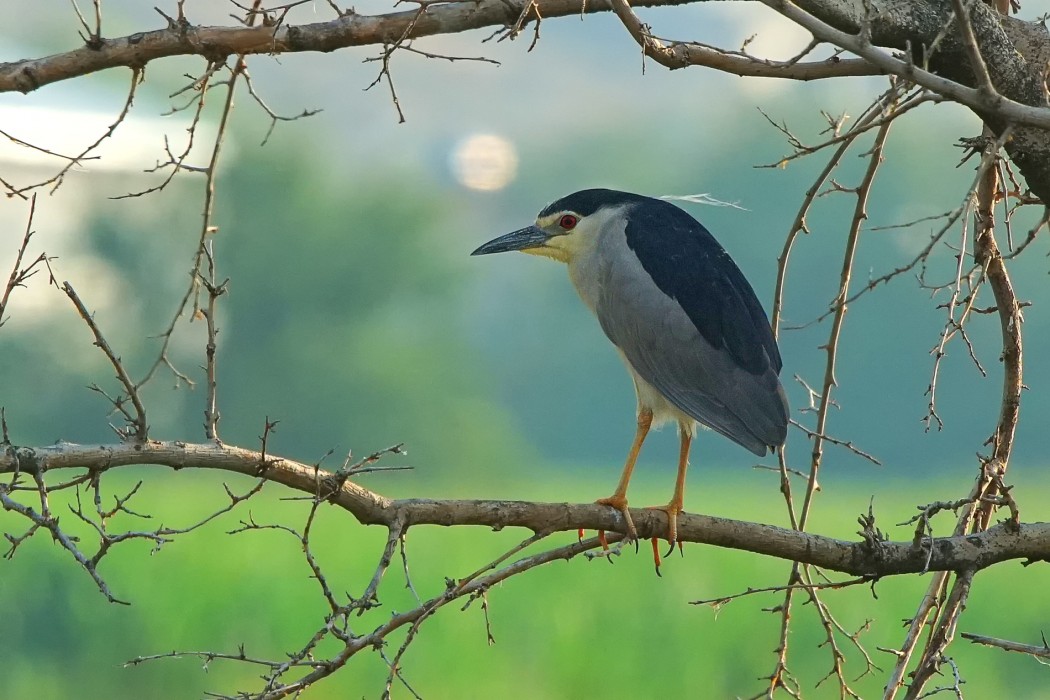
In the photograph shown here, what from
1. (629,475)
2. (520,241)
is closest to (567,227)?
(520,241)

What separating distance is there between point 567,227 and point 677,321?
1.08 ft

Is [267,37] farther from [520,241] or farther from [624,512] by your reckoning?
[624,512]

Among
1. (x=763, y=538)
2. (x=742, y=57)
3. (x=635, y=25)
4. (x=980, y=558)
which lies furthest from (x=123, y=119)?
(x=980, y=558)

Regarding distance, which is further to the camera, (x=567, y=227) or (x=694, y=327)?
(x=567, y=227)

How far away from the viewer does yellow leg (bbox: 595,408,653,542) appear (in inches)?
66.9

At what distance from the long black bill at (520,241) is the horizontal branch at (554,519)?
62 centimetres

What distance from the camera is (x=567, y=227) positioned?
6.85ft

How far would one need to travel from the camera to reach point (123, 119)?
5.48 feet

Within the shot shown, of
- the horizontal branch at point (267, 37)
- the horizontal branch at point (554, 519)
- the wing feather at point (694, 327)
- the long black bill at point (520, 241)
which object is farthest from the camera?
the long black bill at point (520, 241)

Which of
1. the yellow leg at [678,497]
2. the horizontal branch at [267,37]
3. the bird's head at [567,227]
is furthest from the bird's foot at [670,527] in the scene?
the horizontal branch at [267,37]

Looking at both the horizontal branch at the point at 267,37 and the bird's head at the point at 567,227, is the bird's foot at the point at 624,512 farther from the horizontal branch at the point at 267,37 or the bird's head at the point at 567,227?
the horizontal branch at the point at 267,37

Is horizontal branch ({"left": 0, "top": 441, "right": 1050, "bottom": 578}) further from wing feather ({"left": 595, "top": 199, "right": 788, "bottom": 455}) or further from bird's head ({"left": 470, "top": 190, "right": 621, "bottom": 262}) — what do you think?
bird's head ({"left": 470, "top": 190, "right": 621, "bottom": 262})

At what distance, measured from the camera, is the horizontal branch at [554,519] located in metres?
1.31

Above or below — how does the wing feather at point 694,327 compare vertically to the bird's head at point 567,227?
below
